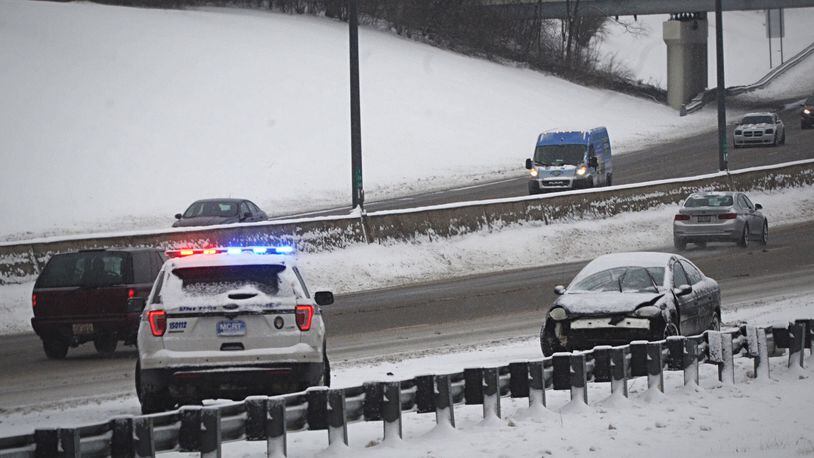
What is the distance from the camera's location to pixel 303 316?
14.0 m

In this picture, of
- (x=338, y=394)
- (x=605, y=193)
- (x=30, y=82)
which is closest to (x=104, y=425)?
(x=338, y=394)

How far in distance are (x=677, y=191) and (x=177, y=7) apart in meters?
47.7

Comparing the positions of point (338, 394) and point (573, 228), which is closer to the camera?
point (338, 394)

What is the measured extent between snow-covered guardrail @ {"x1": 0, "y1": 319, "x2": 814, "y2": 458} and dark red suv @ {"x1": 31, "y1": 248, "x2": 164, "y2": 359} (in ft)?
24.5

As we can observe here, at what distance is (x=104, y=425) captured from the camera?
10.7 metres

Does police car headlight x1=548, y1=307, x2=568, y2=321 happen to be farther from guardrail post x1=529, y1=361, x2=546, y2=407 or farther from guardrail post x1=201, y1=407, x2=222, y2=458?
guardrail post x1=201, y1=407, x2=222, y2=458

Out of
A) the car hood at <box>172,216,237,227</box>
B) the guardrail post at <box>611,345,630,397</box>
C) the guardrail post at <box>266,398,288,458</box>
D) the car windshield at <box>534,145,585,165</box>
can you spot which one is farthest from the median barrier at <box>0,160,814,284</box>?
the guardrail post at <box>266,398,288,458</box>

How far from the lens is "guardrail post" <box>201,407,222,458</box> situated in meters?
11.3

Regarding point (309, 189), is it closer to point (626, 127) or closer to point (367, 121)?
point (367, 121)

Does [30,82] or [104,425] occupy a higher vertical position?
[30,82]

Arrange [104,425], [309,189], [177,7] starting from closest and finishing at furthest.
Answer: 1. [104,425]
2. [309,189]
3. [177,7]

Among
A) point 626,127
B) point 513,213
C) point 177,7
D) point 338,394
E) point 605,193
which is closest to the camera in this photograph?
point 338,394

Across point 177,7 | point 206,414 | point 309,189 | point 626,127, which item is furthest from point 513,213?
point 177,7

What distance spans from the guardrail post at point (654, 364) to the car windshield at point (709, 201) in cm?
1956
